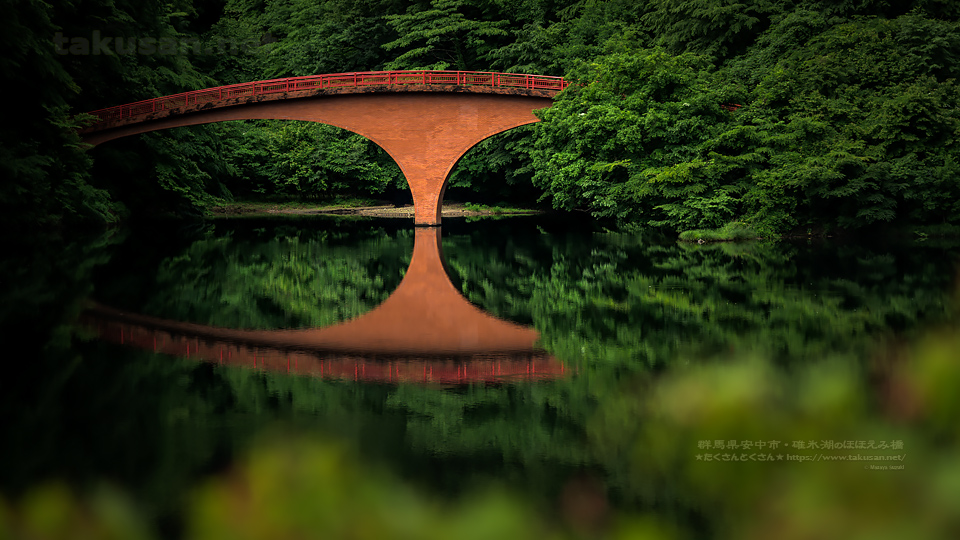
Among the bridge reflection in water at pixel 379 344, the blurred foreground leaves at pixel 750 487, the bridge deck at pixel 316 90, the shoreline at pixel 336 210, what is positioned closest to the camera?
the blurred foreground leaves at pixel 750 487

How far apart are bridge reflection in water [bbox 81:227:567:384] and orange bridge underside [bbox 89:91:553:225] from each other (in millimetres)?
16018

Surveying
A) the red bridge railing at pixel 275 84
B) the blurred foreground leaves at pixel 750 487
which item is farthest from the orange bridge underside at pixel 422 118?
the blurred foreground leaves at pixel 750 487

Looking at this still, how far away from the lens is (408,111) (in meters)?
26.1

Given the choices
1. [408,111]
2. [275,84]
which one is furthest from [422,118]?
[275,84]

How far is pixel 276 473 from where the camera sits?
1.86m

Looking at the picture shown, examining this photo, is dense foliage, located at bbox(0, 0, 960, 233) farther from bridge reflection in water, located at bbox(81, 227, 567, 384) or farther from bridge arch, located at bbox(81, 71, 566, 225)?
bridge reflection in water, located at bbox(81, 227, 567, 384)

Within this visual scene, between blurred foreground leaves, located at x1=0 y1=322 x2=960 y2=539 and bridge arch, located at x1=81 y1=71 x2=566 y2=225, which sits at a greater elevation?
bridge arch, located at x1=81 y1=71 x2=566 y2=225

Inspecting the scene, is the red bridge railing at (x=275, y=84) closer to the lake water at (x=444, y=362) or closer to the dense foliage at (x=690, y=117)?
the dense foliage at (x=690, y=117)

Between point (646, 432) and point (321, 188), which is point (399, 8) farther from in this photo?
point (646, 432)

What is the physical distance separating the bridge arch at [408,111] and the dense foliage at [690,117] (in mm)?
1738

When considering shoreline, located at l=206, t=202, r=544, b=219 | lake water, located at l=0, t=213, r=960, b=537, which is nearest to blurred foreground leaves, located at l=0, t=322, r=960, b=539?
lake water, located at l=0, t=213, r=960, b=537

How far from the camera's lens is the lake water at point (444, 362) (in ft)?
13.3

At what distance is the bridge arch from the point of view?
25703 millimetres

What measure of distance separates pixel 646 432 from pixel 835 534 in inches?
126
